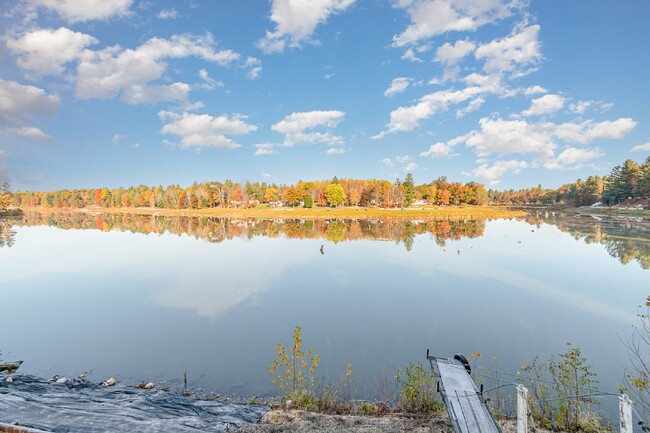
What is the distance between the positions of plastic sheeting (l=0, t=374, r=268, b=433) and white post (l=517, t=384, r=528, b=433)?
683 centimetres

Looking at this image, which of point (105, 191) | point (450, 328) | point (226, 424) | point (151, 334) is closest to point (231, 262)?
point (151, 334)

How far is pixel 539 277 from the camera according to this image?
1138 inches

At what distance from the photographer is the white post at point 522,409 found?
7449 mm

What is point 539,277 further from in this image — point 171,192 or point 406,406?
point 171,192

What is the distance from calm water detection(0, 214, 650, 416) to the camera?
543 inches

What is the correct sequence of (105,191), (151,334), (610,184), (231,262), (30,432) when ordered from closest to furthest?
(30,432)
(151,334)
(231,262)
(610,184)
(105,191)

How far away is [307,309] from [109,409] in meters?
12.0

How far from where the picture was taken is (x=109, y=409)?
942cm

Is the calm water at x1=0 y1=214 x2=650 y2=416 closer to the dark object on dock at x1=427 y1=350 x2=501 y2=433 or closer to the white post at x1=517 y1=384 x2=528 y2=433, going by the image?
the dark object on dock at x1=427 y1=350 x2=501 y2=433

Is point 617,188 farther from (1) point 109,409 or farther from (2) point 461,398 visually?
(1) point 109,409

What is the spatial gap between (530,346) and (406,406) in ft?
27.5

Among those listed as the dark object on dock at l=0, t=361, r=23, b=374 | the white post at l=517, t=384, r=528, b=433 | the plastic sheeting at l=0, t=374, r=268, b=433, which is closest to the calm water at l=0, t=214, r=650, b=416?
the dark object on dock at l=0, t=361, r=23, b=374

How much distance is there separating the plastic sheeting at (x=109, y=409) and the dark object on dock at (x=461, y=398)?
18.0 ft

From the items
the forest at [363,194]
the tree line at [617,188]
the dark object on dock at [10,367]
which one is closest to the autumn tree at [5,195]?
the forest at [363,194]
